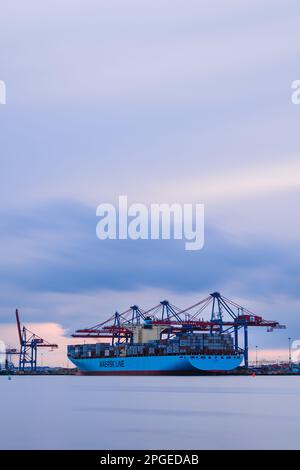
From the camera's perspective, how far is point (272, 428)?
134 feet

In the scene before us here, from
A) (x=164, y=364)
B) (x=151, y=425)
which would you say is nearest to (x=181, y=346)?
(x=164, y=364)

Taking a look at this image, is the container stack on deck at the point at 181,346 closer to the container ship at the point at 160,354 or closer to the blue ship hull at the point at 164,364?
the container ship at the point at 160,354

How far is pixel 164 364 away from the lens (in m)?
138

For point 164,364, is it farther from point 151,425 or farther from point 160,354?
point 151,425

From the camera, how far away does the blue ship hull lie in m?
134

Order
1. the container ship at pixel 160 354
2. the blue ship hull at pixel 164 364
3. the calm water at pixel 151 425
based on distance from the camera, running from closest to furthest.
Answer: the calm water at pixel 151 425, the blue ship hull at pixel 164 364, the container ship at pixel 160 354

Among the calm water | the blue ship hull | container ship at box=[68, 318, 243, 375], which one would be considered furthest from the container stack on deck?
the calm water

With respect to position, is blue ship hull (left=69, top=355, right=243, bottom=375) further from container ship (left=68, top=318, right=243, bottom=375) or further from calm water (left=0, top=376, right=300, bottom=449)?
calm water (left=0, top=376, right=300, bottom=449)

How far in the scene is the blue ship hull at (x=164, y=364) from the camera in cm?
13350

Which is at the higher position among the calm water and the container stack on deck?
the container stack on deck

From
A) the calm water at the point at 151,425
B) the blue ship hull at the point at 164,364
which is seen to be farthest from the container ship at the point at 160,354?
the calm water at the point at 151,425

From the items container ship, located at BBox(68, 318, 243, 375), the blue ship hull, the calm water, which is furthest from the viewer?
container ship, located at BBox(68, 318, 243, 375)
